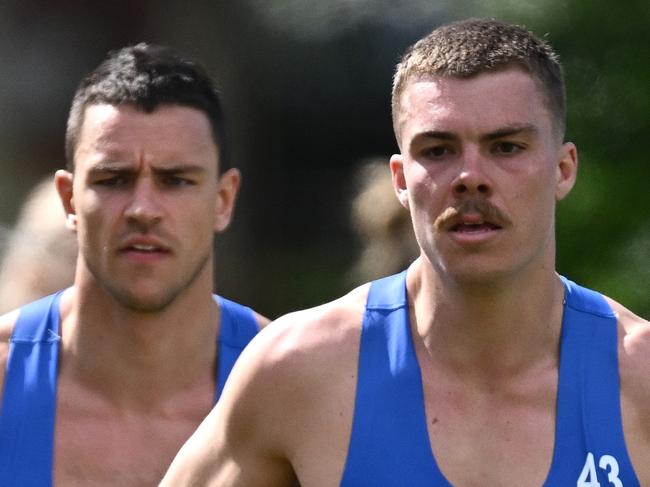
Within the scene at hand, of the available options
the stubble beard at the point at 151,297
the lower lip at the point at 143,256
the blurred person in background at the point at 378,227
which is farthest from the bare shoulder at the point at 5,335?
the blurred person in background at the point at 378,227

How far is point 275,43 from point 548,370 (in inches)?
108

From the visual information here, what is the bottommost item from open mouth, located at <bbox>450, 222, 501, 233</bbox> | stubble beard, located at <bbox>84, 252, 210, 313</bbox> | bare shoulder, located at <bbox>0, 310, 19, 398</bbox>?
bare shoulder, located at <bbox>0, 310, 19, 398</bbox>

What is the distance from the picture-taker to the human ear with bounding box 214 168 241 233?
562 centimetres

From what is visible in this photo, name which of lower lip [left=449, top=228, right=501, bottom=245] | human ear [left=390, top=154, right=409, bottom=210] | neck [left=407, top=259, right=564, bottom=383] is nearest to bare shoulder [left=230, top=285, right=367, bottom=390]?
neck [left=407, top=259, right=564, bottom=383]

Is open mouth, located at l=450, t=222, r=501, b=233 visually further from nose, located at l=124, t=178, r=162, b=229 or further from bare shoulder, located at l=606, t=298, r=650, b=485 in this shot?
nose, located at l=124, t=178, r=162, b=229

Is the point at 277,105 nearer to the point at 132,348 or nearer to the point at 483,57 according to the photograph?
the point at 132,348

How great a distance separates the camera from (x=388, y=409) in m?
4.91

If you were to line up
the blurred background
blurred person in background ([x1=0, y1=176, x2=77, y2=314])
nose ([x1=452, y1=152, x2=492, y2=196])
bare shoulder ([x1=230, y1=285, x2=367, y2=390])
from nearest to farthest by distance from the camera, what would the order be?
nose ([x1=452, y1=152, x2=492, y2=196]), bare shoulder ([x1=230, y1=285, x2=367, y2=390]), blurred person in background ([x1=0, y1=176, x2=77, y2=314]), the blurred background

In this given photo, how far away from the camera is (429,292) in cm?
500

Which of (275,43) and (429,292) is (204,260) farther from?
(275,43)

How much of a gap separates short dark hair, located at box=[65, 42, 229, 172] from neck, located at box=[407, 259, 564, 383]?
0.96 m

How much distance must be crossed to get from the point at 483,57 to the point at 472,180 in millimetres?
355

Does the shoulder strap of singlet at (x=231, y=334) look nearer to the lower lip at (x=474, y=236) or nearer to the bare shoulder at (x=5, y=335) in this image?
the bare shoulder at (x=5, y=335)

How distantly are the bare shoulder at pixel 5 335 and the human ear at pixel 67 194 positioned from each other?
302 mm
